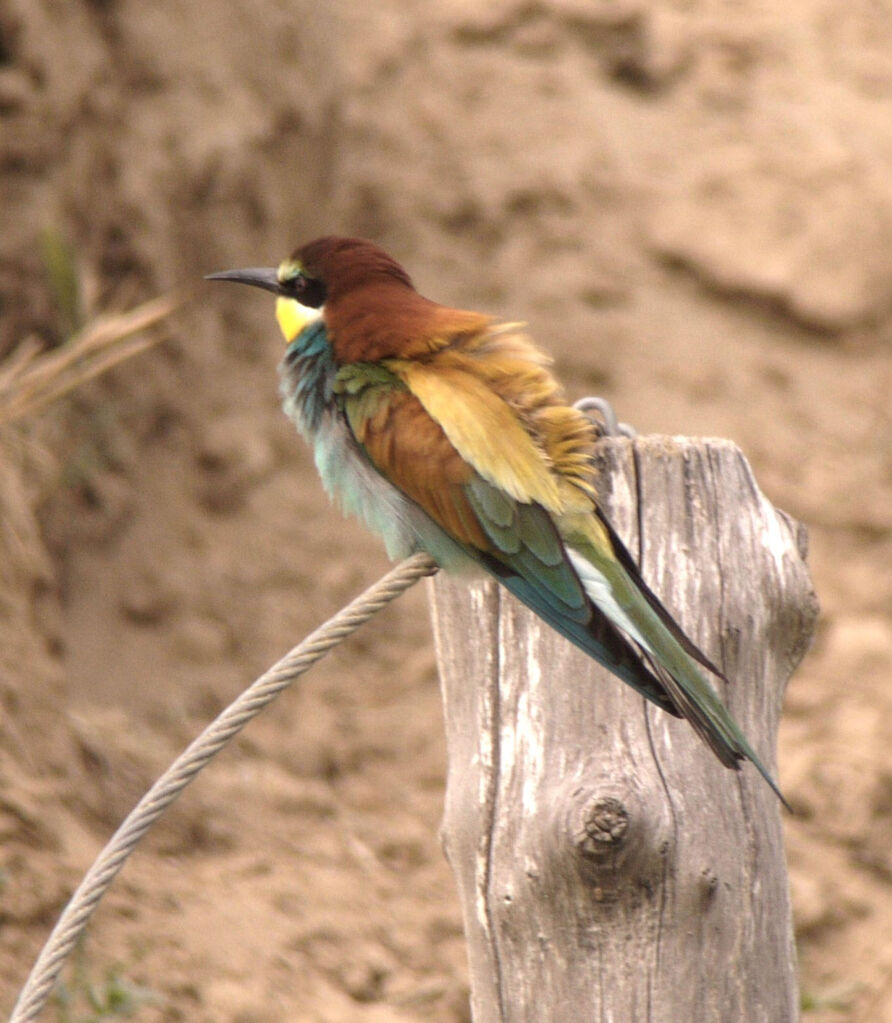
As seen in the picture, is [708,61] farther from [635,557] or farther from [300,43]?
[635,557]

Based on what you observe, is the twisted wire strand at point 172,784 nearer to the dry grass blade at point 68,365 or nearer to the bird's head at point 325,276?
the bird's head at point 325,276

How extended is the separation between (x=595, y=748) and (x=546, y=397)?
1.58 ft

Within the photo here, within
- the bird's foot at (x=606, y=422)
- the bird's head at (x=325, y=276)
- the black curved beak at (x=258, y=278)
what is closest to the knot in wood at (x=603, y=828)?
the bird's foot at (x=606, y=422)

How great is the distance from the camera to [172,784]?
5.22 ft

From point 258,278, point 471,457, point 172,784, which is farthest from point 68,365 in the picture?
point 172,784

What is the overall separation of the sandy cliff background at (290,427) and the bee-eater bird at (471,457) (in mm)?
1131

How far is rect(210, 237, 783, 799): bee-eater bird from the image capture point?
1.63 metres

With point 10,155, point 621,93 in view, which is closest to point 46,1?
point 10,155

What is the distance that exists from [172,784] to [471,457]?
1.86 feet

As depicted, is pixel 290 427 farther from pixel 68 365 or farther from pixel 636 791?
pixel 636 791

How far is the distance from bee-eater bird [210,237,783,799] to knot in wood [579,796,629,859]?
0.13 meters

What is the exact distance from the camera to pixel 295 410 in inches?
83.3

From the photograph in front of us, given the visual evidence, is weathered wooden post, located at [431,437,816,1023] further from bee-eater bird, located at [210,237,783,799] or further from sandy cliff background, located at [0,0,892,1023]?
sandy cliff background, located at [0,0,892,1023]

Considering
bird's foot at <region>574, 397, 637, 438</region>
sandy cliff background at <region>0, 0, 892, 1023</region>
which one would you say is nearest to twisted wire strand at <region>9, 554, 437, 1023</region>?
bird's foot at <region>574, 397, 637, 438</region>
